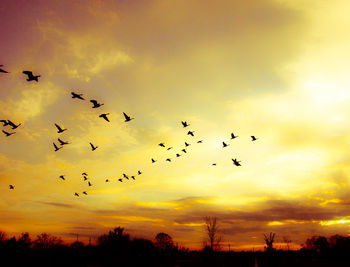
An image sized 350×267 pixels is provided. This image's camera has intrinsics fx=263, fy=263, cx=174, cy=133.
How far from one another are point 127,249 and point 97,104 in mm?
24649

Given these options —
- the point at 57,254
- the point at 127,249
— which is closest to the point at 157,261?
the point at 127,249

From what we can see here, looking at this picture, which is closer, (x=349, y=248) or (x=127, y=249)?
(x=127, y=249)

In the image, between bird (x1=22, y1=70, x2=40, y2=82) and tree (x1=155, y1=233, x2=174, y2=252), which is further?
tree (x1=155, y1=233, x2=174, y2=252)

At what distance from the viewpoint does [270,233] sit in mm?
33188

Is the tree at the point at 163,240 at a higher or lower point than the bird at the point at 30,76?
lower

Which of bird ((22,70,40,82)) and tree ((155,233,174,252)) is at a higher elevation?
bird ((22,70,40,82))

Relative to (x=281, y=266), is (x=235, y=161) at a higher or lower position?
higher

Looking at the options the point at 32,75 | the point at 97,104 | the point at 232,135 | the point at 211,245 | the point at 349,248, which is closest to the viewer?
the point at 32,75

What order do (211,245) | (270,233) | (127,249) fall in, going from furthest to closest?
1. (211,245)
2. (127,249)
3. (270,233)

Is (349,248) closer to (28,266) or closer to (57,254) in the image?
(57,254)

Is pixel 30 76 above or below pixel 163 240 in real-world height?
above

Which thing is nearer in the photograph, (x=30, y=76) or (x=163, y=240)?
(x=30, y=76)

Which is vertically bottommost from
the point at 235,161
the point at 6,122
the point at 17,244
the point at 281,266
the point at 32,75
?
the point at 281,266

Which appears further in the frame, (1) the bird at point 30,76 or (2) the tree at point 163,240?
(2) the tree at point 163,240
